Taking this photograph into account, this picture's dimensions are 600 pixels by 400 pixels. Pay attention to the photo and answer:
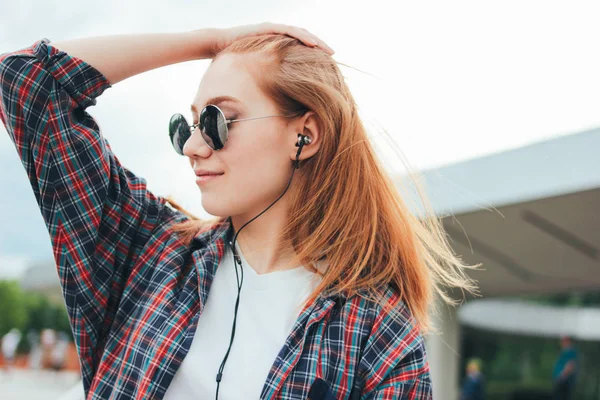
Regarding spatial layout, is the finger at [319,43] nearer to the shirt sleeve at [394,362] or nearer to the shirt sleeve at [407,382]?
the shirt sleeve at [394,362]

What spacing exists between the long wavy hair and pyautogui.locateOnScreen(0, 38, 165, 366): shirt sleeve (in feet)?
0.87

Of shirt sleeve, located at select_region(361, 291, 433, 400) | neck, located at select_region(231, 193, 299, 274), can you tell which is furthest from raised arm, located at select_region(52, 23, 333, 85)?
shirt sleeve, located at select_region(361, 291, 433, 400)

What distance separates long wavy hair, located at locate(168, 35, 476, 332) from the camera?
1.92 m

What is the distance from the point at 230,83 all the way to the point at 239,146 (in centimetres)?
19

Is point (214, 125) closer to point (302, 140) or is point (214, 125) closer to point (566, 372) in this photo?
point (302, 140)

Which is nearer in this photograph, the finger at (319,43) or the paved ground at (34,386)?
the finger at (319,43)

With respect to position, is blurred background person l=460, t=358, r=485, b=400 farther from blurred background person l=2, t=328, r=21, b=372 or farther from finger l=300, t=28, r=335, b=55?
blurred background person l=2, t=328, r=21, b=372

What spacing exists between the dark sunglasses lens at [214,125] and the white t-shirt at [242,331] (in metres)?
0.40

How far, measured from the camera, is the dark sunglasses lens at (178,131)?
1.90 m

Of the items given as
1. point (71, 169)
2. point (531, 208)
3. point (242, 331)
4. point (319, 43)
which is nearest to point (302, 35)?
point (319, 43)

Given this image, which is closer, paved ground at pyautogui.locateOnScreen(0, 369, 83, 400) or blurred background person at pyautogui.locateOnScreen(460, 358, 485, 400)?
blurred background person at pyautogui.locateOnScreen(460, 358, 485, 400)

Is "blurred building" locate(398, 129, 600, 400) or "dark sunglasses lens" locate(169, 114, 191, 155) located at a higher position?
"dark sunglasses lens" locate(169, 114, 191, 155)

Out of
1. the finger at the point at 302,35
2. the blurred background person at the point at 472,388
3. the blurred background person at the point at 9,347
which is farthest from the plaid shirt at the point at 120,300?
the blurred background person at the point at 9,347

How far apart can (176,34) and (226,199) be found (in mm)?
511
